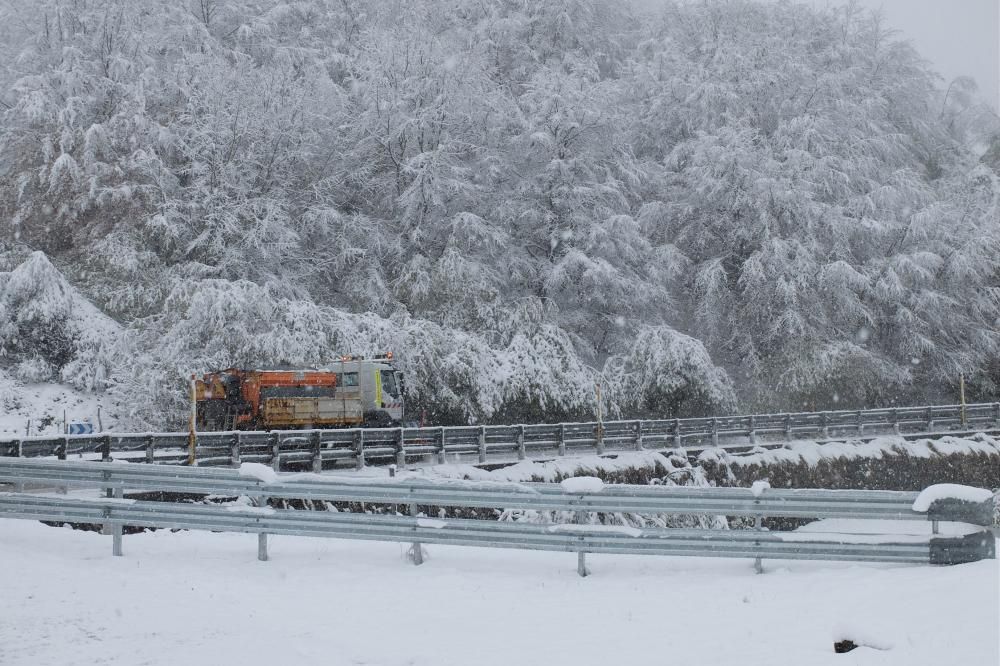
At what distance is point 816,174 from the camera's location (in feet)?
133

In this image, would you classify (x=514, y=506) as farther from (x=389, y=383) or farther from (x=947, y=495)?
(x=389, y=383)

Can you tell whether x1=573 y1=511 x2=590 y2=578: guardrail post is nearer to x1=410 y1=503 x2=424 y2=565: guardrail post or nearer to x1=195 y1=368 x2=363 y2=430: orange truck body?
x1=410 y1=503 x2=424 y2=565: guardrail post

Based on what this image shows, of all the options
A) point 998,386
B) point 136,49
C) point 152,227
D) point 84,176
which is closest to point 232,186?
point 152,227

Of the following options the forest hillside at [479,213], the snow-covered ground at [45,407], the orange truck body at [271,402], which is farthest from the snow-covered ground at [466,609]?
the snow-covered ground at [45,407]

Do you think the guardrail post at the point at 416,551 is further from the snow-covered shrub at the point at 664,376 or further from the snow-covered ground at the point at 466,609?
the snow-covered shrub at the point at 664,376

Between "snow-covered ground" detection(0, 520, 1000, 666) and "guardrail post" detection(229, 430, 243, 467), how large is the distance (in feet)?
29.5

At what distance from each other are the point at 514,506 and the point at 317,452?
12.5 m

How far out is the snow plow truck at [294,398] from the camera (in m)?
24.3

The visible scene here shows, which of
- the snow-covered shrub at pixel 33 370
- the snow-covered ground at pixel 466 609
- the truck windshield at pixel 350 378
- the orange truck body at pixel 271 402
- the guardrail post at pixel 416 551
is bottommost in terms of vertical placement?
the snow-covered ground at pixel 466 609

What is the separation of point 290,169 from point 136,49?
774 cm

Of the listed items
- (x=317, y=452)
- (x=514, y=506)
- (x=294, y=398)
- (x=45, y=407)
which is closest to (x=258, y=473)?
(x=514, y=506)

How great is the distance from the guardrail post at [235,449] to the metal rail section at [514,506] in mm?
8843

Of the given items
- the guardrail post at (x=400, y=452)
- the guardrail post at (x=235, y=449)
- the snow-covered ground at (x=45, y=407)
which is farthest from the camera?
the snow-covered ground at (x=45, y=407)

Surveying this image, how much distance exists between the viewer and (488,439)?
26344 mm
